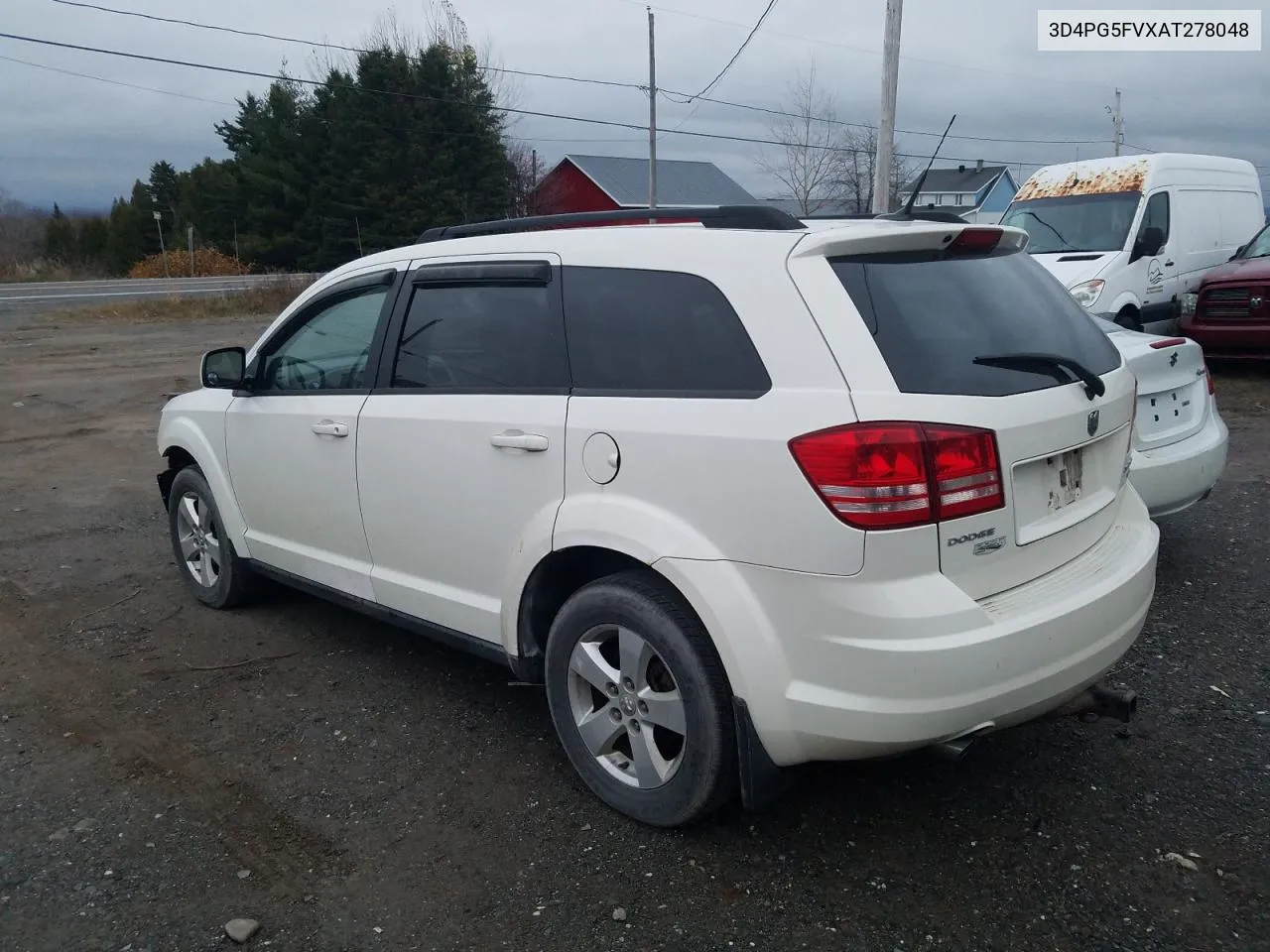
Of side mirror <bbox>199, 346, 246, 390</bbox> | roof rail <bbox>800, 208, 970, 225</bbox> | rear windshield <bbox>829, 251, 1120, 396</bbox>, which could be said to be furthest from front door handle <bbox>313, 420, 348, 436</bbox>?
rear windshield <bbox>829, 251, 1120, 396</bbox>

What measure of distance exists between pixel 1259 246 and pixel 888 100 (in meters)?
7.25

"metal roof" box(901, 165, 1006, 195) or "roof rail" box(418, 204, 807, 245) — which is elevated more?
"metal roof" box(901, 165, 1006, 195)

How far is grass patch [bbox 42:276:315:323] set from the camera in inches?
955

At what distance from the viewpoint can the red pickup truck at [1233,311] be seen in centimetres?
1077

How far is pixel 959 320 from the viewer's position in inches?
120

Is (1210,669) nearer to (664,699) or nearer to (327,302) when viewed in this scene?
(664,699)

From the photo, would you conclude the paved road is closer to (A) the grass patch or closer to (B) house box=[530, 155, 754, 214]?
(A) the grass patch

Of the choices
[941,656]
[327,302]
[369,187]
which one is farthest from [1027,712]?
[369,187]

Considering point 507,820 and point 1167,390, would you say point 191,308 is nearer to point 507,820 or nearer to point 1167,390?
point 1167,390

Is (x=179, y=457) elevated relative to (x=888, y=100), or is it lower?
lower

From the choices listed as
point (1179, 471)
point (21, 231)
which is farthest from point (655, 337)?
point (21, 231)

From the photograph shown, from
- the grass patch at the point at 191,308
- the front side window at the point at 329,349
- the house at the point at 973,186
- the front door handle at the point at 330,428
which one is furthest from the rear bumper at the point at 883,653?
the house at the point at 973,186

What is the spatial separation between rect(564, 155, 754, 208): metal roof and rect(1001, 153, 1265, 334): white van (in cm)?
4194

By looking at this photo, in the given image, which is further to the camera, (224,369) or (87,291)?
(87,291)
